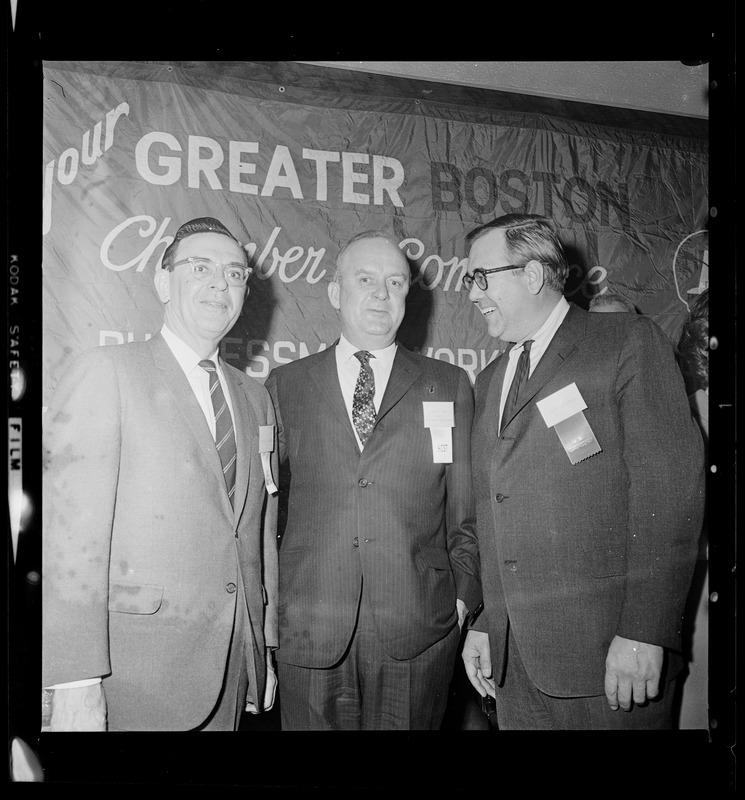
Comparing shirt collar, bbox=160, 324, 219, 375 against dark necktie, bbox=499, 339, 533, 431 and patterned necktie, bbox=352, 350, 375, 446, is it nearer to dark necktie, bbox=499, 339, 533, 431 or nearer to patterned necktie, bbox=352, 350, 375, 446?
patterned necktie, bbox=352, 350, 375, 446

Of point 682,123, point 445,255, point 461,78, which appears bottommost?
point 445,255

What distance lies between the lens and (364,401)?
2.52m

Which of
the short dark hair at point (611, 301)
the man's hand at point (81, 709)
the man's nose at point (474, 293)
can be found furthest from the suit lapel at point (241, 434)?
the short dark hair at point (611, 301)

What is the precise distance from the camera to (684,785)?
2.53 metres

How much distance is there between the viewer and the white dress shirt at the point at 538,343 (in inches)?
101

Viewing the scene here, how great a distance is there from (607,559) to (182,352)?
1.60 metres

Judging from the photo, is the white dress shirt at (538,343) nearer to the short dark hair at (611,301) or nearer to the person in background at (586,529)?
the person in background at (586,529)

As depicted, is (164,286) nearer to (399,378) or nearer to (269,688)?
(399,378)

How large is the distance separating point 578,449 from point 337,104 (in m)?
1.50

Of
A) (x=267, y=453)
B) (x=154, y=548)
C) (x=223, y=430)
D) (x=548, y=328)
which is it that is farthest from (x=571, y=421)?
(x=154, y=548)

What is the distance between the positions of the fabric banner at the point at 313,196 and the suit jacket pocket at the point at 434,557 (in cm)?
67

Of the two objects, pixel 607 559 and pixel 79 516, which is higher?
pixel 79 516
